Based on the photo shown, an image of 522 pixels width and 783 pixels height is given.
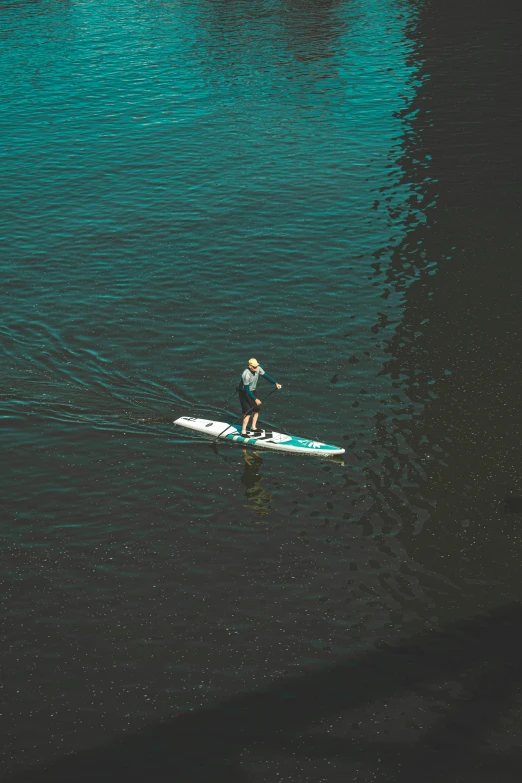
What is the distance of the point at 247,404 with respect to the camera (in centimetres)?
3183

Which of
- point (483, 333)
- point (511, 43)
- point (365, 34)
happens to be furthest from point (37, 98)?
point (483, 333)

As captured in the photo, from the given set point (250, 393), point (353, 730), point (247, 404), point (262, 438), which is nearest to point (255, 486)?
point (262, 438)

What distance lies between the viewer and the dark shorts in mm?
31562

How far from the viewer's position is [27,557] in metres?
26.6

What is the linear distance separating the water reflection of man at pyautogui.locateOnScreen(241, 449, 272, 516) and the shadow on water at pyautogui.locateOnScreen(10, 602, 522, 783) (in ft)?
23.9

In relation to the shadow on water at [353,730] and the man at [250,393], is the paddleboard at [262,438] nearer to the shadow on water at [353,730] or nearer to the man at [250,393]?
the man at [250,393]

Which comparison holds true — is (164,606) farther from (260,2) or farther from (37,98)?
(260,2)

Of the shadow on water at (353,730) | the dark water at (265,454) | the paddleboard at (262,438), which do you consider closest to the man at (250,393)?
the paddleboard at (262,438)

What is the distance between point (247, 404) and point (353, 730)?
13817 mm

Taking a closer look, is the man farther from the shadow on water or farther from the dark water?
the shadow on water

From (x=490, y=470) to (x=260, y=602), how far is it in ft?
33.1

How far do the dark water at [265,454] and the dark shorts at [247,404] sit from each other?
1.56 meters

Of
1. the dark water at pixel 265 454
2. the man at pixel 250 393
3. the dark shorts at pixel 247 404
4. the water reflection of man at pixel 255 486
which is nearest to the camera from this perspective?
the dark water at pixel 265 454

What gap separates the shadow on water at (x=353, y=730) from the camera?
19859 millimetres
